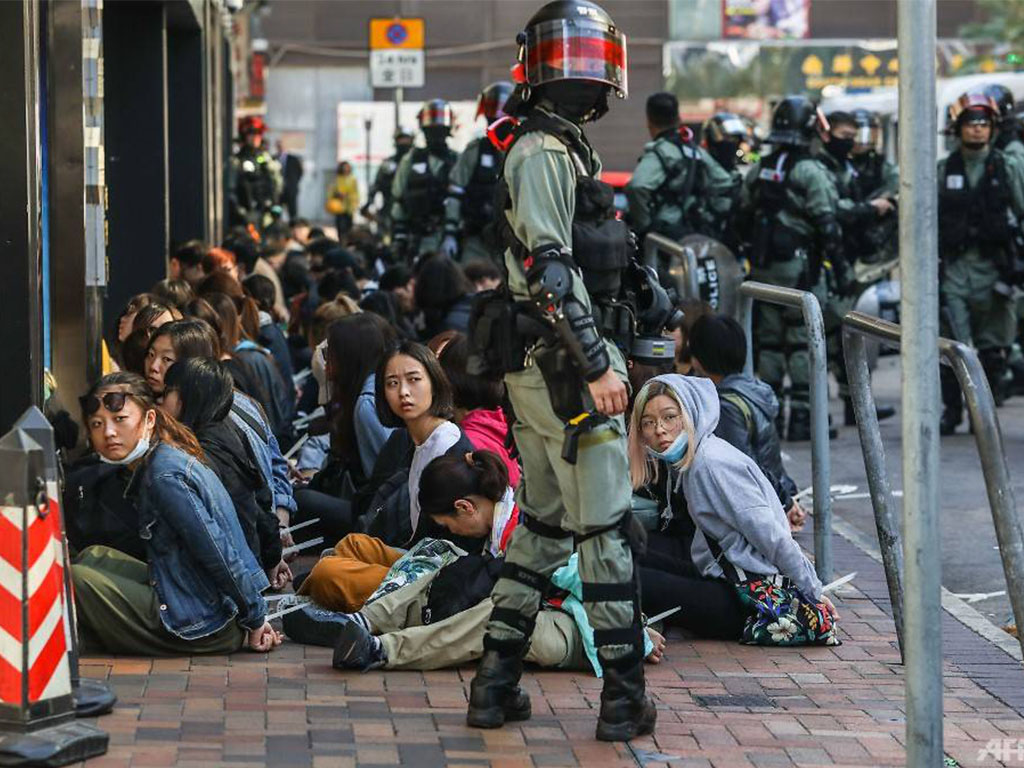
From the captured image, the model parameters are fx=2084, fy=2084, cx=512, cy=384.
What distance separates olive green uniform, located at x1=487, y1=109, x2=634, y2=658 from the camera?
5.75m

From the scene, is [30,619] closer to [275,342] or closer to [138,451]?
[138,451]

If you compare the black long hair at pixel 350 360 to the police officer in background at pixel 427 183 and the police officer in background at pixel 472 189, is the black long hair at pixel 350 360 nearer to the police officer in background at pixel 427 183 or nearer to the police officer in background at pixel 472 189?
the police officer in background at pixel 472 189

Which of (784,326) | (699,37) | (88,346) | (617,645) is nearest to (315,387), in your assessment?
(88,346)

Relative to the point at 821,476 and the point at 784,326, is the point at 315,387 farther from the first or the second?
the point at 821,476

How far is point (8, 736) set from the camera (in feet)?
17.5

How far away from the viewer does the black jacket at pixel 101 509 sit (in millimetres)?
7016

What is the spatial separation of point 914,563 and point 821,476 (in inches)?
133

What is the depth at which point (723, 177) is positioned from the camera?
14.7m

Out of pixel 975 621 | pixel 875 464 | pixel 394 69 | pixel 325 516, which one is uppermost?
pixel 394 69

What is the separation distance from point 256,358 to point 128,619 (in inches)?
135

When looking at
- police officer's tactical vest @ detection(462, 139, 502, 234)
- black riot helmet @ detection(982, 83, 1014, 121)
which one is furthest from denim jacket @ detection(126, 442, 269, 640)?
police officer's tactical vest @ detection(462, 139, 502, 234)

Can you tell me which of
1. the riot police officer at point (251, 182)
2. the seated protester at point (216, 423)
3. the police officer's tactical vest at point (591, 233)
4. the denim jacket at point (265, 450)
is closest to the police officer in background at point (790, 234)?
the denim jacket at point (265, 450)

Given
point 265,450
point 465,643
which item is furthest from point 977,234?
point 465,643

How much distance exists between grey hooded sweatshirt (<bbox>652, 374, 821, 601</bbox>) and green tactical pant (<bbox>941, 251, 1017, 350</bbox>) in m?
7.10
